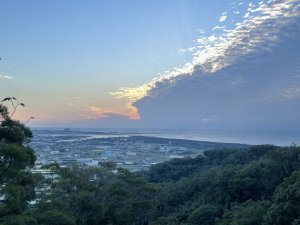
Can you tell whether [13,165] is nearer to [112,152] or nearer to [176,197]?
[176,197]

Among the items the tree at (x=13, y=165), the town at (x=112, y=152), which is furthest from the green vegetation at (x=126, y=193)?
the town at (x=112, y=152)

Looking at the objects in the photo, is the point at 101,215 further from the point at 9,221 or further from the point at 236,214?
the point at 236,214

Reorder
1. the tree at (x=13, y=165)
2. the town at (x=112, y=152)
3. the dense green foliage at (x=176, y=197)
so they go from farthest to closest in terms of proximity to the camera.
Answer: the town at (x=112, y=152) < the dense green foliage at (x=176, y=197) < the tree at (x=13, y=165)

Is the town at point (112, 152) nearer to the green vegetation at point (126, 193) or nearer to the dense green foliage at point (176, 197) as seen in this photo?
the dense green foliage at point (176, 197)

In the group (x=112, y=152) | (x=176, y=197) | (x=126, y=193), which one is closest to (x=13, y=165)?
(x=126, y=193)

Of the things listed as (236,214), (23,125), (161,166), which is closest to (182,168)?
(161,166)

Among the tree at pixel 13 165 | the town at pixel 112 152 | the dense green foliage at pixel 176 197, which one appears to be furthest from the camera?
the town at pixel 112 152

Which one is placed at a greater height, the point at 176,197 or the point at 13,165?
the point at 13,165

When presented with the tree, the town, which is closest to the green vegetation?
the tree
